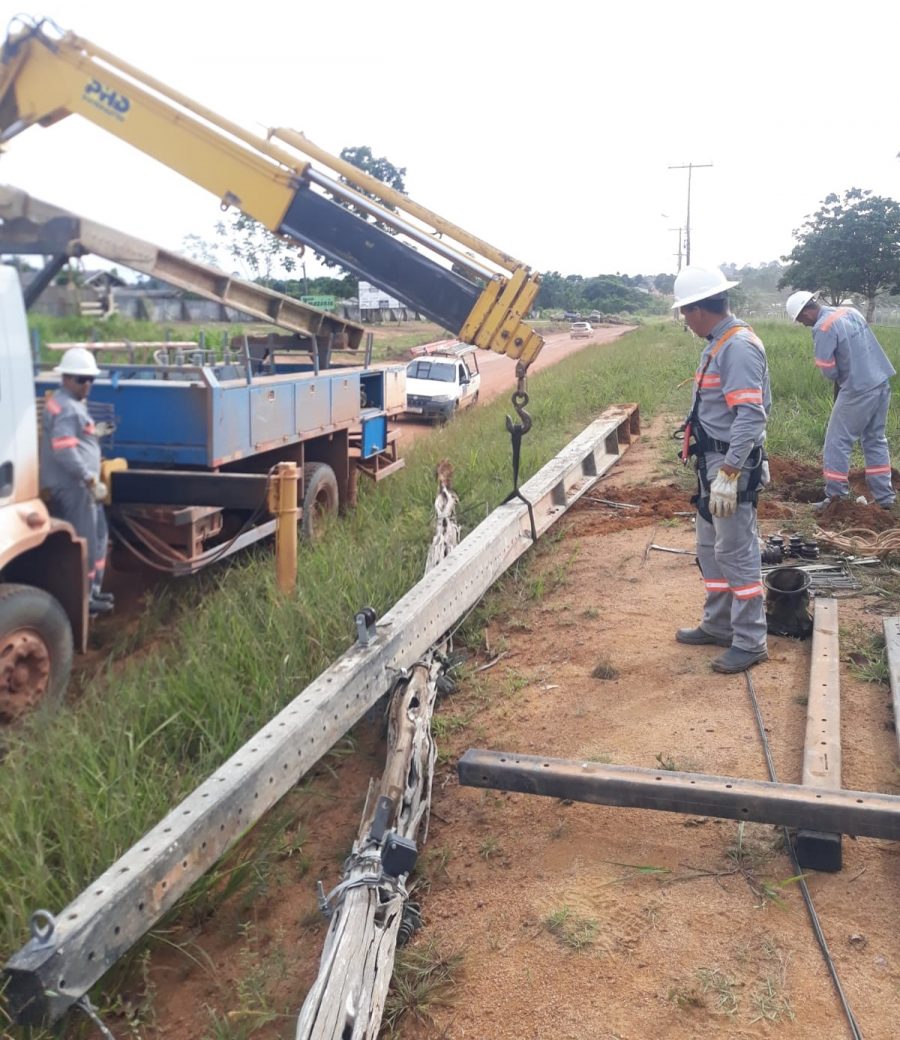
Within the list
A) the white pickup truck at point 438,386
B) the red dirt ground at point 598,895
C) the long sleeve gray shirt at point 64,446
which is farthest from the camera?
the white pickup truck at point 438,386

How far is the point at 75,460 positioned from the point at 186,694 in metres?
1.72

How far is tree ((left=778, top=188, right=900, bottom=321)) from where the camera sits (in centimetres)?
5547

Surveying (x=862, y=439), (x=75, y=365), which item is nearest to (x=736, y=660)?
(x=75, y=365)

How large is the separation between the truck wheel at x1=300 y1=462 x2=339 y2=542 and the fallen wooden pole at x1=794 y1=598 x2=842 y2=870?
3.95 meters

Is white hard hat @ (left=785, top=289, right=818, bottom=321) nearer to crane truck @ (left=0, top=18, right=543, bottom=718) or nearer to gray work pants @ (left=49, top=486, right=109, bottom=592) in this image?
crane truck @ (left=0, top=18, right=543, bottom=718)

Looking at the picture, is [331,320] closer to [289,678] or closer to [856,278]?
[289,678]

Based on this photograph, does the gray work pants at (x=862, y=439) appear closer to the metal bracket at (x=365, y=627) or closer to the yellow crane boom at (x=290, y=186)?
the yellow crane boom at (x=290, y=186)

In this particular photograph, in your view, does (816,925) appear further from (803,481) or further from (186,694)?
(803,481)

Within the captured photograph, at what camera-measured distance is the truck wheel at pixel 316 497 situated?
26.3ft

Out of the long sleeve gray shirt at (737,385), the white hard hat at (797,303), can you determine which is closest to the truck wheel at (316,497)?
the long sleeve gray shirt at (737,385)

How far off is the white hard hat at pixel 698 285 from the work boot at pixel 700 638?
167cm

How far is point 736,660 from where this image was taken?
4.77 meters

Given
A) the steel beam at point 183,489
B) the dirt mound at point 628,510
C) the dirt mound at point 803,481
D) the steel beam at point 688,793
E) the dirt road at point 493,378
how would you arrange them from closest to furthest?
1. the steel beam at point 688,793
2. the steel beam at point 183,489
3. the dirt mound at point 628,510
4. the dirt mound at point 803,481
5. the dirt road at point 493,378

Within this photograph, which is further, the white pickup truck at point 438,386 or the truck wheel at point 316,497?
the white pickup truck at point 438,386
